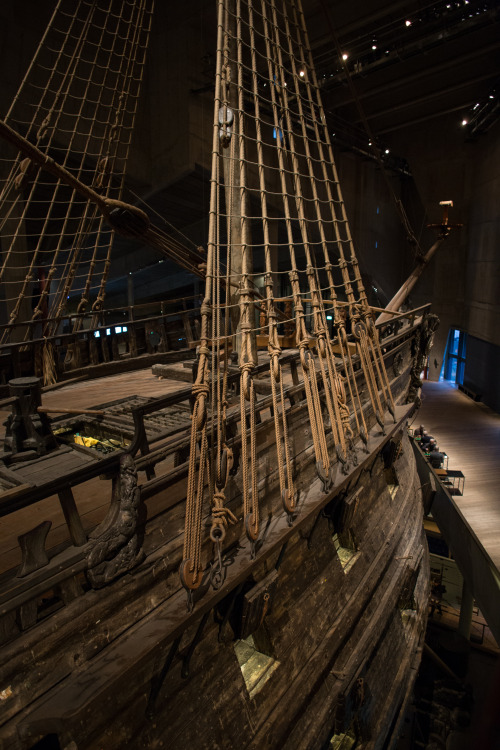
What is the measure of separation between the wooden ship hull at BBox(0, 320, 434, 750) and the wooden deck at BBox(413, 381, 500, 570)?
10.3 ft

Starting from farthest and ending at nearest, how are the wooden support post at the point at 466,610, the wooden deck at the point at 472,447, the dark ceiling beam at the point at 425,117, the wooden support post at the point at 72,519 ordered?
the dark ceiling beam at the point at 425,117 < the wooden support post at the point at 466,610 < the wooden deck at the point at 472,447 < the wooden support post at the point at 72,519

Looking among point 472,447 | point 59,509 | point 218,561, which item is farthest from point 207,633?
point 472,447

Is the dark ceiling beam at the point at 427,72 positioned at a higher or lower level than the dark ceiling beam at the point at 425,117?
lower

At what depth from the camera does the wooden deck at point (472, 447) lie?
5.57 meters

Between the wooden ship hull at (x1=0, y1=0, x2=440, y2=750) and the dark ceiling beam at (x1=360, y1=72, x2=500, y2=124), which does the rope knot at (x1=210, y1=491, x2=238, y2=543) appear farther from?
the dark ceiling beam at (x1=360, y1=72, x2=500, y2=124)

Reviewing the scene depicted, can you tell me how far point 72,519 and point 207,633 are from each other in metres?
0.81

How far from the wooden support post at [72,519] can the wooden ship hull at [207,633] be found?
1.1 inches

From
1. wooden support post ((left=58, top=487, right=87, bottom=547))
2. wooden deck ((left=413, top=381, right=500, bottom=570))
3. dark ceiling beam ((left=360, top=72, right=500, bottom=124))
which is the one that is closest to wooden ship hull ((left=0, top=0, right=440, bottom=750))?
wooden support post ((left=58, top=487, right=87, bottom=547))

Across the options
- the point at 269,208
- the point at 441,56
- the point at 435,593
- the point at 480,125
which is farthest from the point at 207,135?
the point at 435,593

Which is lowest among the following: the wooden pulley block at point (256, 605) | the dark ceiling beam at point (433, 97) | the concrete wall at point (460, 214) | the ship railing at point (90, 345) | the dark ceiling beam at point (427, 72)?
the wooden pulley block at point (256, 605)

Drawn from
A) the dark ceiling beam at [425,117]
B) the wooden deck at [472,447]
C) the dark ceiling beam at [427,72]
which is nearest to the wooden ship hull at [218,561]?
the wooden deck at [472,447]

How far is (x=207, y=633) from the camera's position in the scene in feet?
5.59

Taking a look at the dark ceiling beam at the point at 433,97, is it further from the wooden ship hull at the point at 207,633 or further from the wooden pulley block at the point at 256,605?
the wooden pulley block at the point at 256,605

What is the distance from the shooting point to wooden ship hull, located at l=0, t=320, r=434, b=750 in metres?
1.20
